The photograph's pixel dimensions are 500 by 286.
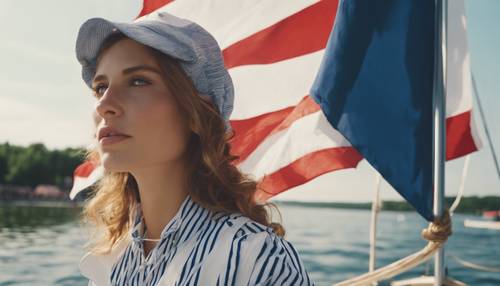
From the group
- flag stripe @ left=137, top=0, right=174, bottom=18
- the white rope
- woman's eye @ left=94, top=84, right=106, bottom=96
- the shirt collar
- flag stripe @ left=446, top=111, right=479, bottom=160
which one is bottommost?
the white rope

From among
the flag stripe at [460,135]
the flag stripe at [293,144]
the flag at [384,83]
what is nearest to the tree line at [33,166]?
the flag stripe at [293,144]

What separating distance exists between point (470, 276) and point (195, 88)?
62.0 feet

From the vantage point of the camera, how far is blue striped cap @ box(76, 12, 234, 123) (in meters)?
1.29

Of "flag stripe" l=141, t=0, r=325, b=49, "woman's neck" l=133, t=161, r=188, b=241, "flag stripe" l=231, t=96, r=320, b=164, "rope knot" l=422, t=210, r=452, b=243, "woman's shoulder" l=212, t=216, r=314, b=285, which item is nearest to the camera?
"woman's shoulder" l=212, t=216, r=314, b=285

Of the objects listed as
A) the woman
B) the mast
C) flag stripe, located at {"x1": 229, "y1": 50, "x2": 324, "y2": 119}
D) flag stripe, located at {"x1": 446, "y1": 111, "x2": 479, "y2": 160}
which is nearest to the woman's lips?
the woman

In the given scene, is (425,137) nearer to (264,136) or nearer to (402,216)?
(264,136)

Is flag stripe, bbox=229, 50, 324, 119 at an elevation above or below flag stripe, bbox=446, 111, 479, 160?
above

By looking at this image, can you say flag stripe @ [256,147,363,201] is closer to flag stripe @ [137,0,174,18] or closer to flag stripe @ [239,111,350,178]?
flag stripe @ [239,111,350,178]

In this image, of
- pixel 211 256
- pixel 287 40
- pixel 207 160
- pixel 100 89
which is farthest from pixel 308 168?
pixel 211 256

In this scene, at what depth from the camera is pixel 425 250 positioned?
1.72m

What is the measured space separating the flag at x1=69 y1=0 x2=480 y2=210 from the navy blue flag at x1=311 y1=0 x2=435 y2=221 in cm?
67

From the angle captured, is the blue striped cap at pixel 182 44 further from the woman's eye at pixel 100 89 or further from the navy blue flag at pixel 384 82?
the navy blue flag at pixel 384 82

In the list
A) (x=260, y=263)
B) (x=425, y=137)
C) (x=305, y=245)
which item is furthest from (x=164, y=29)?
(x=305, y=245)

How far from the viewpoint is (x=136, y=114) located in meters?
1.27
